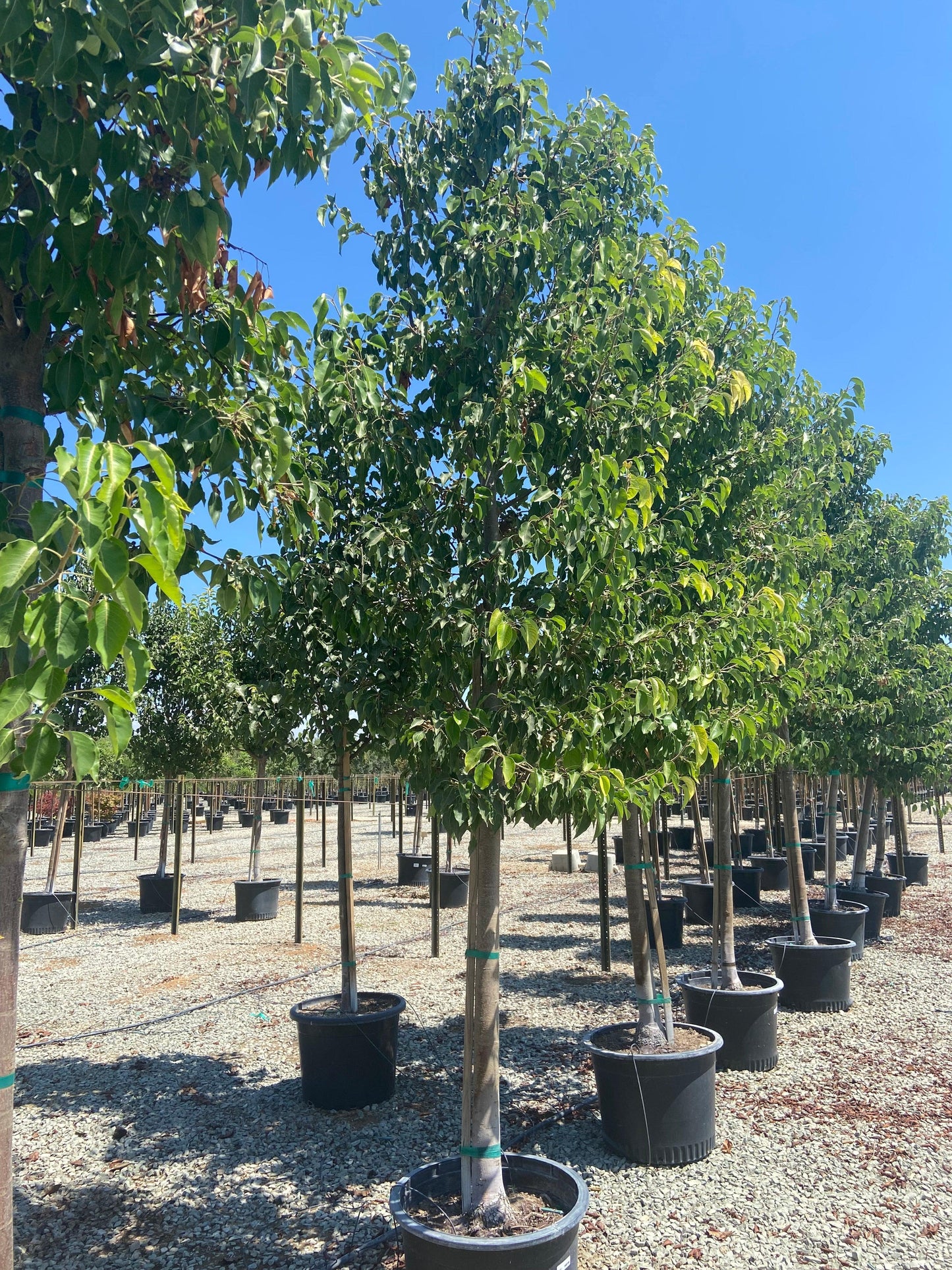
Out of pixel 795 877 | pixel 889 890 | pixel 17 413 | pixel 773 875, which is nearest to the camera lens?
pixel 17 413

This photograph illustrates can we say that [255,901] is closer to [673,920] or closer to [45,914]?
[45,914]

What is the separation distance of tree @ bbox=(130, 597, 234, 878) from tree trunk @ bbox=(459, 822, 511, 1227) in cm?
944

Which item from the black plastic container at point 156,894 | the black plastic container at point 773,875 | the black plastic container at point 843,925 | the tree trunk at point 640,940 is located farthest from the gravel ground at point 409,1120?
the black plastic container at point 773,875

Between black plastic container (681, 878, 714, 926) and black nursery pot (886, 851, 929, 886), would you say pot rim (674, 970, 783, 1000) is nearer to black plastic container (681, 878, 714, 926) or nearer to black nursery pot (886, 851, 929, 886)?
black plastic container (681, 878, 714, 926)

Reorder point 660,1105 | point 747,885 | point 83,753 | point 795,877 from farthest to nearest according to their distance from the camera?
point 747,885 → point 795,877 → point 660,1105 → point 83,753

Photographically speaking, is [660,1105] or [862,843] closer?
[660,1105]

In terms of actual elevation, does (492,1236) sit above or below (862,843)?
below

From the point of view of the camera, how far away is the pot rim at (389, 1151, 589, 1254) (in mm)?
3168

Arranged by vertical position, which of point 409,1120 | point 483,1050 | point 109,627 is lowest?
point 409,1120

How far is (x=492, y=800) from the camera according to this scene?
3393 millimetres

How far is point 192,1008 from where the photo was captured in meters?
8.12

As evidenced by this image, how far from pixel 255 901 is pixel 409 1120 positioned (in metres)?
7.91

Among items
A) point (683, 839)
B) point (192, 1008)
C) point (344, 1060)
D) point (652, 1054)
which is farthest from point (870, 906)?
point (683, 839)

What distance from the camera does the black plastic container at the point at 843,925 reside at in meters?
9.59
